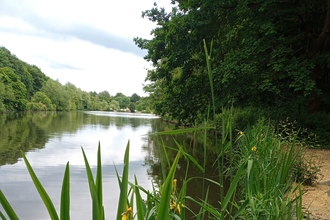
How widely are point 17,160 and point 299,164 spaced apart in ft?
25.0

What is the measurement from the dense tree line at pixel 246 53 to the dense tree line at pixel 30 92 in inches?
802

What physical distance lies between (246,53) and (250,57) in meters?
0.20

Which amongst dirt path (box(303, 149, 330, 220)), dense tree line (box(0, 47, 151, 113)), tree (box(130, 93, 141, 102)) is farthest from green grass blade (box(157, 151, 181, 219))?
tree (box(130, 93, 141, 102))

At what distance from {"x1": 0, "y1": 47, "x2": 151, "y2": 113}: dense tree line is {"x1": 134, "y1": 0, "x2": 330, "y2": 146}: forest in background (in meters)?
20.3

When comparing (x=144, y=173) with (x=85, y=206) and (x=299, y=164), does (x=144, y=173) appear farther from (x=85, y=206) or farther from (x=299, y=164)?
(x=299, y=164)

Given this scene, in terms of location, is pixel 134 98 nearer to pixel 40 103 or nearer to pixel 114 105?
pixel 114 105

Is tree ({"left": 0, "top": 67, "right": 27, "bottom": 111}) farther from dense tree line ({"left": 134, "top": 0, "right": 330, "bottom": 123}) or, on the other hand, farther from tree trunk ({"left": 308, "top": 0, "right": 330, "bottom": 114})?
tree trunk ({"left": 308, "top": 0, "right": 330, "bottom": 114})

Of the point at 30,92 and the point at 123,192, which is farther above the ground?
the point at 30,92

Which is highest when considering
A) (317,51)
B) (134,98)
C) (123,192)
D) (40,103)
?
(134,98)

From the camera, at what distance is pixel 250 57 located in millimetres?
7469

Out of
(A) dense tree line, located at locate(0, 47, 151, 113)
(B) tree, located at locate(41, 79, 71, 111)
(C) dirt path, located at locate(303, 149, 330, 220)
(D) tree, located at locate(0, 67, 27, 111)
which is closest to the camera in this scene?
(C) dirt path, located at locate(303, 149, 330, 220)

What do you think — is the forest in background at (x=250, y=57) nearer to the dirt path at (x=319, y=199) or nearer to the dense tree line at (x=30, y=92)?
the dirt path at (x=319, y=199)

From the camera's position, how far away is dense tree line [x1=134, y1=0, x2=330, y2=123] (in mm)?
7195

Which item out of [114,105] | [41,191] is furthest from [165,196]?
[114,105]
